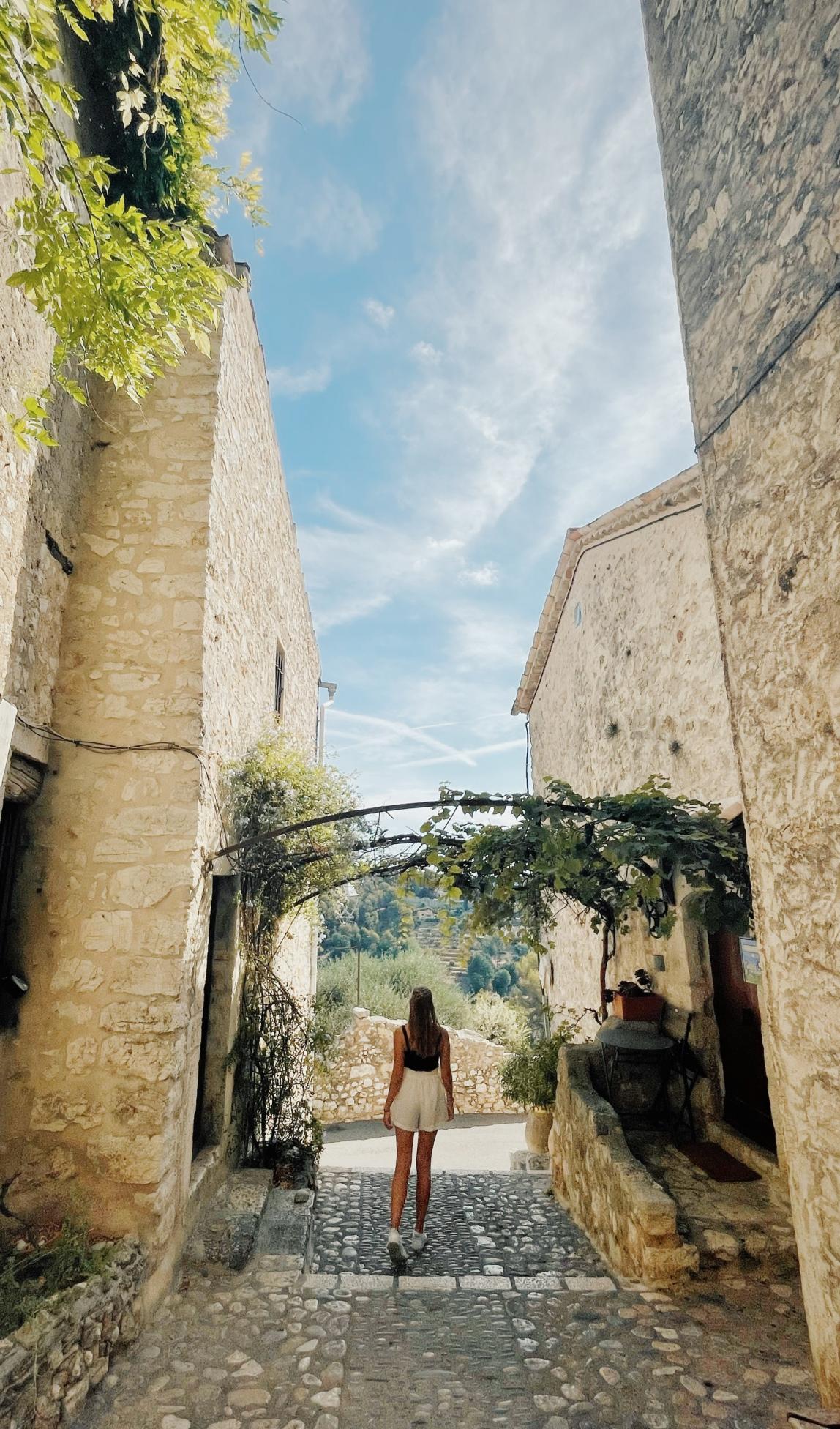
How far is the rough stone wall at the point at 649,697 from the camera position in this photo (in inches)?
218

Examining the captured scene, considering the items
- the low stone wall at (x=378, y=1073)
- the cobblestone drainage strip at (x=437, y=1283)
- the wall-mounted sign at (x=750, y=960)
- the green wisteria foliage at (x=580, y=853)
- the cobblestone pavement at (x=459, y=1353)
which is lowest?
the low stone wall at (x=378, y=1073)

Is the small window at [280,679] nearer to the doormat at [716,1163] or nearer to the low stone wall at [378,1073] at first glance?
the doormat at [716,1163]

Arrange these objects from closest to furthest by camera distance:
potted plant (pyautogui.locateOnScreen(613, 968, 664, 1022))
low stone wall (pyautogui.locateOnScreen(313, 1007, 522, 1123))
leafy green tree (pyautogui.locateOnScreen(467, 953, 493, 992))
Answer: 1. potted plant (pyautogui.locateOnScreen(613, 968, 664, 1022))
2. low stone wall (pyautogui.locateOnScreen(313, 1007, 522, 1123))
3. leafy green tree (pyautogui.locateOnScreen(467, 953, 493, 992))

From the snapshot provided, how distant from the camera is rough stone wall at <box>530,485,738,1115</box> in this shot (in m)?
5.55

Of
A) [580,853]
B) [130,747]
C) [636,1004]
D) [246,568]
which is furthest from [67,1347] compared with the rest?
[246,568]

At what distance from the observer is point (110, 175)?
4.47m

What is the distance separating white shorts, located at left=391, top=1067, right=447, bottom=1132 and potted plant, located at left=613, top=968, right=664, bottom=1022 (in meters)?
2.12

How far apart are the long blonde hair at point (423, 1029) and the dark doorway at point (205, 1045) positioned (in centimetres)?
133

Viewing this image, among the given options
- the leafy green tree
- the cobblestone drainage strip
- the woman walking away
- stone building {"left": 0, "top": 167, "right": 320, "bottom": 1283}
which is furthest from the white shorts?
the leafy green tree

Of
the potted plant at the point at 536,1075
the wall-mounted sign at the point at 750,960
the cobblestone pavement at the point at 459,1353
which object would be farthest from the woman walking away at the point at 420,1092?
the potted plant at the point at 536,1075

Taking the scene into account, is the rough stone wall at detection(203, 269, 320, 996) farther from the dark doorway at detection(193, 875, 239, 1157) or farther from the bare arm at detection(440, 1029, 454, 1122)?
the bare arm at detection(440, 1029, 454, 1122)

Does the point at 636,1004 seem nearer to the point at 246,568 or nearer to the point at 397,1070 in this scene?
the point at 397,1070

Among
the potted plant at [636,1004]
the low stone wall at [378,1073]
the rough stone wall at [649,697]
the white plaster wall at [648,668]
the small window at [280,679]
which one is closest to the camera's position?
the rough stone wall at [649,697]

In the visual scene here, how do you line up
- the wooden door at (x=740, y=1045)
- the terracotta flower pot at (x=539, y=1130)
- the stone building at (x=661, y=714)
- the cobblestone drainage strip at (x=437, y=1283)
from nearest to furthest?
1. the cobblestone drainage strip at (x=437, y=1283)
2. the wooden door at (x=740, y=1045)
3. the stone building at (x=661, y=714)
4. the terracotta flower pot at (x=539, y=1130)
